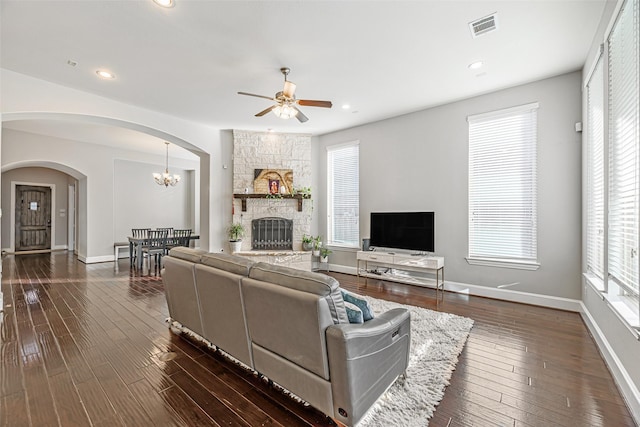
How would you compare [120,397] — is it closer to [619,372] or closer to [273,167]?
[619,372]

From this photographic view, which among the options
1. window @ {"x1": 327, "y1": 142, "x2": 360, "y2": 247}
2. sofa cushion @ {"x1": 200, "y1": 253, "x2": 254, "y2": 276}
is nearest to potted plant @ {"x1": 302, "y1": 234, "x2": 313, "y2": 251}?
window @ {"x1": 327, "y1": 142, "x2": 360, "y2": 247}


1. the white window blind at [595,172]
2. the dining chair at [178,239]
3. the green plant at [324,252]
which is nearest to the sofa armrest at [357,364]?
the white window blind at [595,172]

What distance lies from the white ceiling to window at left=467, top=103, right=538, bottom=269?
59cm

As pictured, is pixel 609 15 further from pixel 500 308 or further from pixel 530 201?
pixel 500 308

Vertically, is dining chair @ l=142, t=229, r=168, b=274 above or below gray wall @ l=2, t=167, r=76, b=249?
below

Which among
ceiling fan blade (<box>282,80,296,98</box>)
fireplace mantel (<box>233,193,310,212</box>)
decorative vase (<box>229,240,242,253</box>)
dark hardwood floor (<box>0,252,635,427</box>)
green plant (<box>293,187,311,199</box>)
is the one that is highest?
ceiling fan blade (<box>282,80,296,98</box>)

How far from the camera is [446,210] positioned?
483cm

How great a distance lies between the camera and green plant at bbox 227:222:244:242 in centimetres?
612

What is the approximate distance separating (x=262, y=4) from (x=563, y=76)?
13.3 feet

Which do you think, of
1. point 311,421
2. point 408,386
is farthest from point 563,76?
point 311,421

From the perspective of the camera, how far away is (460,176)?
15.3 ft

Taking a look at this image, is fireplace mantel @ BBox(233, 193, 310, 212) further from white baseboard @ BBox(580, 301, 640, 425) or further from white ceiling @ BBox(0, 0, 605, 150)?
white baseboard @ BBox(580, 301, 640, 425)

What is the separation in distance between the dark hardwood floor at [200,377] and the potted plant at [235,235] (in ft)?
7.51

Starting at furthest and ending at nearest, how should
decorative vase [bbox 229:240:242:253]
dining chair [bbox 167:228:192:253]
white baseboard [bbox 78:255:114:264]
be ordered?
1. white baseboard [bbox 78:255:114:264]
2. dining chair [bbox 167:228:192:253]
3. decorative vase [bbox 229:240:242:253]
